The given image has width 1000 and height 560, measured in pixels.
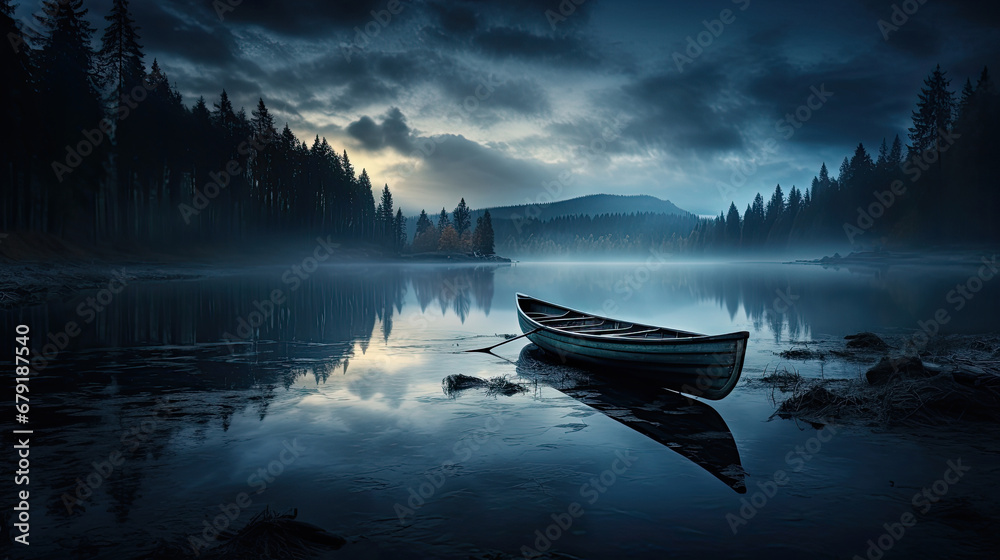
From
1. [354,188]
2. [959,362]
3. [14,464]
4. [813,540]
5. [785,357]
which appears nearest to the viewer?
[813,540]

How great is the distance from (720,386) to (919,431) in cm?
339

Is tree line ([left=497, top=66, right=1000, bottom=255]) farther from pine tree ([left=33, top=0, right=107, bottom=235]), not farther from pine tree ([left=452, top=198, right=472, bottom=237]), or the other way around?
pine tree ([left=33, top=0, right=107, bottom=235])

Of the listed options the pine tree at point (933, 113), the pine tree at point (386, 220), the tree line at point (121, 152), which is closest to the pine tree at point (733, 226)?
the pine tree at point (933, 113)

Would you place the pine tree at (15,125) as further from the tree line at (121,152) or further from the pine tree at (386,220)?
the pine tree at (386,220)

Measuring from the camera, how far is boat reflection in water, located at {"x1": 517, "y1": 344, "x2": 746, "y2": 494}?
8.11 m

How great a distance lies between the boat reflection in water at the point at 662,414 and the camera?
319 inches

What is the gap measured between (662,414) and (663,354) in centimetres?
152

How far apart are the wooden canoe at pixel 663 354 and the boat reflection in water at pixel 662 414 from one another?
1.37ft

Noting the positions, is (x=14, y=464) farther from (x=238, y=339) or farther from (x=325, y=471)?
(x=238, y=339)

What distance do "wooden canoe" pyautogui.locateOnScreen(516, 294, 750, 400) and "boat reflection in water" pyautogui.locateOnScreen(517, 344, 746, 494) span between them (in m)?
0.42

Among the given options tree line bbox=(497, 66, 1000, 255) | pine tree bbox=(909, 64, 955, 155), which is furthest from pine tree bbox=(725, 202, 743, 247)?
pine tree bbox=(909, 64, 955, 155)

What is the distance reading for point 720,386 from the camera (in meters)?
10.5

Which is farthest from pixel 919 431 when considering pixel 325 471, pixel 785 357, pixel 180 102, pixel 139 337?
A: pixel 180 102

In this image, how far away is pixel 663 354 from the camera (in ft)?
37.6
